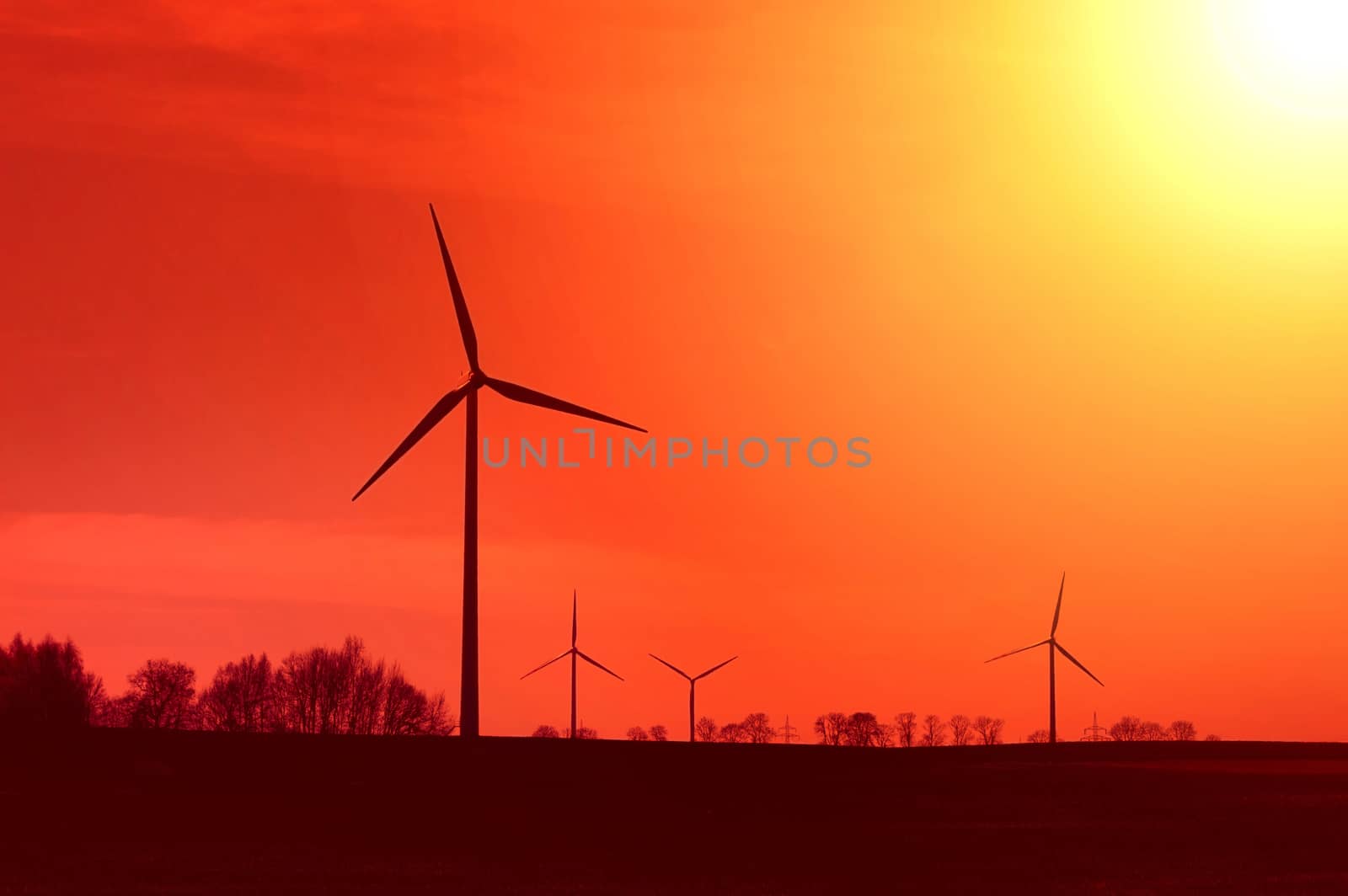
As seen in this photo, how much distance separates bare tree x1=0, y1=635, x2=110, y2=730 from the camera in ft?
455

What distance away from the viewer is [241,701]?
172500mm

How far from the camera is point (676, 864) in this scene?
46.0 meters

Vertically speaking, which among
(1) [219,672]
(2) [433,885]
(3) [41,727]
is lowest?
(2) [433,885]

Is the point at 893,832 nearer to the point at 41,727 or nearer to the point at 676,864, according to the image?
the point at 676,864

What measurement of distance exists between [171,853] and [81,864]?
314 cm

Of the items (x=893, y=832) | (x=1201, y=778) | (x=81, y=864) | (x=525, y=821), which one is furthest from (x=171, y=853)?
(x=1201, y=778)

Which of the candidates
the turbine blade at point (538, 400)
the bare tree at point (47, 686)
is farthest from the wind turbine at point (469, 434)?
the bare tree at point (47, 686)

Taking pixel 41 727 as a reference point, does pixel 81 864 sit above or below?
below

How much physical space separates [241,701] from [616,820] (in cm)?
12415

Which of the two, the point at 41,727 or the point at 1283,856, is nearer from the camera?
the point at 1283,856

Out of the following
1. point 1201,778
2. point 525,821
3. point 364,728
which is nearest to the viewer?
point 525,821

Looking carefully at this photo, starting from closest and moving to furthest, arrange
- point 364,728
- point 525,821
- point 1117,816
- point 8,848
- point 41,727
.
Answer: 1. point 8,848
2. point 525,821
3. point 1117,816
4. point 41,727
5. point 364,728

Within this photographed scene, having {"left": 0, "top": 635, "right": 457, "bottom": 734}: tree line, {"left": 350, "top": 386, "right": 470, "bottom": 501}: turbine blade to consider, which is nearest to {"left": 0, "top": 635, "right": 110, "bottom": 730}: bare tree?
{"left": 0, "top": 635, "right": 457, "bottom": 734}: tree line

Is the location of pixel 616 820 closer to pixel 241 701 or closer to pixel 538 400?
pixel 538 400
